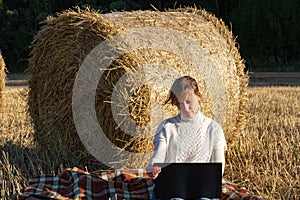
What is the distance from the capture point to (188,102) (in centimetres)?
375

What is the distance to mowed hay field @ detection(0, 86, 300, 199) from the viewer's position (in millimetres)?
4383

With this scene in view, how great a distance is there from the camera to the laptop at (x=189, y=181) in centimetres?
340

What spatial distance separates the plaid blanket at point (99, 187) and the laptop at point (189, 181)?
1.68 ft

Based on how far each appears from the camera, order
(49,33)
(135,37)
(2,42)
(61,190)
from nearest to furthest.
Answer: (61,190), (135,37), (49,33), (2,42)

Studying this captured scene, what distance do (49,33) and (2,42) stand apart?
2075 cm

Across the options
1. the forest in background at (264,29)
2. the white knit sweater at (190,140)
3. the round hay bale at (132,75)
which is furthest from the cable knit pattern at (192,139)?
the forest in background at (264,29)

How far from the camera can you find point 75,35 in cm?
526

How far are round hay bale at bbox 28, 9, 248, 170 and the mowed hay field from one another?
283 millimetres

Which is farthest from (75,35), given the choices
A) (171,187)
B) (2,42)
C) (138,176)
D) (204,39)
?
(2,42)

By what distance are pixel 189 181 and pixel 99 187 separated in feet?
3.16

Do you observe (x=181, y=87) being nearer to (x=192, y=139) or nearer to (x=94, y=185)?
(x=192, y=139)

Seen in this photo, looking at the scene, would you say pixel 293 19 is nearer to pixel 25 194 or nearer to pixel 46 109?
pixel 46 109

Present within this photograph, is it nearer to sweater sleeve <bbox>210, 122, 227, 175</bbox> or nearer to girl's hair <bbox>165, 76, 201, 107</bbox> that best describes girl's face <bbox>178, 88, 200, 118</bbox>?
girl's hair <bbox>165, 76, 201, 107</bbox>

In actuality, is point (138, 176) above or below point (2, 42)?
below
